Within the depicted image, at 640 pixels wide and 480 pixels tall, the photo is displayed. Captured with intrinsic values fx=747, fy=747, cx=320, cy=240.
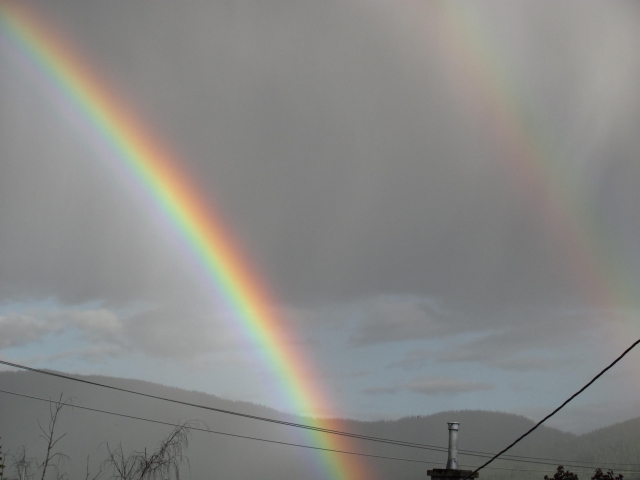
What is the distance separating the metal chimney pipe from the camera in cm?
1155

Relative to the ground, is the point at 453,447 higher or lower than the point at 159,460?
higher

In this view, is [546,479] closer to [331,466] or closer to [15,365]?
[15,365]

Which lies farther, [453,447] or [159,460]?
[159,460]

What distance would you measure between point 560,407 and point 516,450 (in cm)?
19098

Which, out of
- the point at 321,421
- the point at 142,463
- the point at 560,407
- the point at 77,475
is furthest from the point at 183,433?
the point at 77,475

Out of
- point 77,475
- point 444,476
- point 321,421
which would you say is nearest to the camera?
point 444,476

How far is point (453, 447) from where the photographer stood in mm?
11797

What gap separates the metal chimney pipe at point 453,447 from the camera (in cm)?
1155

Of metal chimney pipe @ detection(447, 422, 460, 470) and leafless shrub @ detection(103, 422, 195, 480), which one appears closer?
metal chimney pipe @ detection(447, 422, 460, 470)

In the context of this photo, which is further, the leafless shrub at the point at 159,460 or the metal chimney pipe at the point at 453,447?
the leafless shrub at the point at 159,460

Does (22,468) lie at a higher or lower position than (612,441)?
lower

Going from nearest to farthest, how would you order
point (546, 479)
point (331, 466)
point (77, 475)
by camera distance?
point (546, 479) → point (331, 466) → point (77, 475)

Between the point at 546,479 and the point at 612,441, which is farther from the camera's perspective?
the point at 612,441

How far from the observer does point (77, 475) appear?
651 ft
